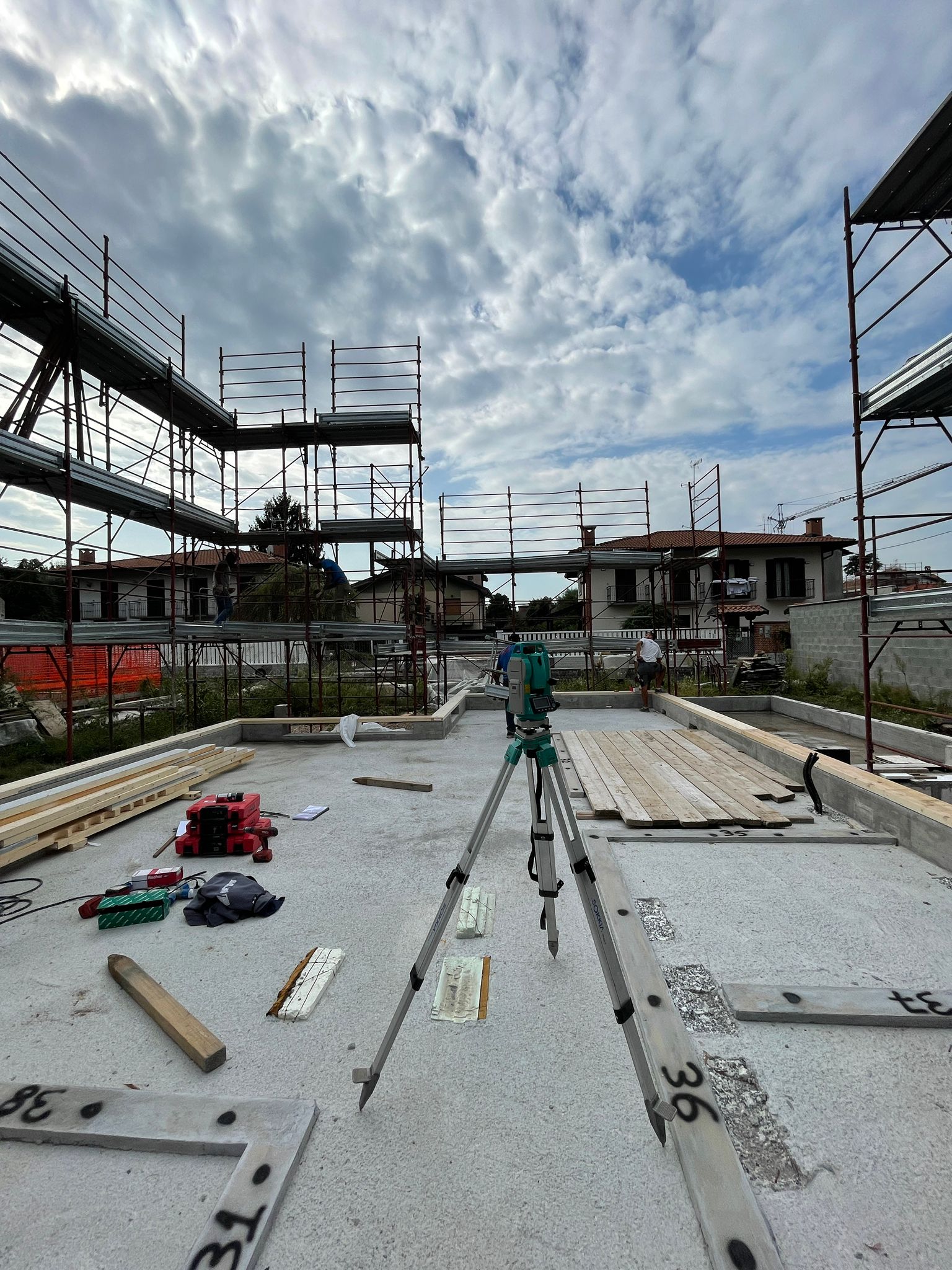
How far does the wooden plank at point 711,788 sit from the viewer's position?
195 inches

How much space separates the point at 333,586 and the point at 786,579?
28.1 metres

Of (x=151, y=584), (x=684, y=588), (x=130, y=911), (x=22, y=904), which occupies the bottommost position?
(x=22, y=904)

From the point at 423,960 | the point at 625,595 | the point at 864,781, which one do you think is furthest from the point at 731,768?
the point at 625,595

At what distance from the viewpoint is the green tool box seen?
360cm

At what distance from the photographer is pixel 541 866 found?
99.6 inches

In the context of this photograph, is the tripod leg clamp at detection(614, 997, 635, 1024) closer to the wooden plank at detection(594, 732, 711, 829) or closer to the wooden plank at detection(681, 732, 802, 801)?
the wooden plank at detection(594, 732, 711, 829)

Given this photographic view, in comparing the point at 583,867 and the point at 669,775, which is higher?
the point at 583,867

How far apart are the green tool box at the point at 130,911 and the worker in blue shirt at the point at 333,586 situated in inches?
308

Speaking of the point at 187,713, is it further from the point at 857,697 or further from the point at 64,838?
the point at 857,697

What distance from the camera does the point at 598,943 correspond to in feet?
6.71

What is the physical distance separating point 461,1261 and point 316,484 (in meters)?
12.6

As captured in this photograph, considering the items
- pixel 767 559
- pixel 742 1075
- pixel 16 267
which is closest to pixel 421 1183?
pixel 742 1075

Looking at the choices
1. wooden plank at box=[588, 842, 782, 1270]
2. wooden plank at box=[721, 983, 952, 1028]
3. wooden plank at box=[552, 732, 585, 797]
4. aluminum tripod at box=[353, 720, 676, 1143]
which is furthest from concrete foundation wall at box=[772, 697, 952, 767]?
aluminum tripod at box=[353, 720, 676, 1143]

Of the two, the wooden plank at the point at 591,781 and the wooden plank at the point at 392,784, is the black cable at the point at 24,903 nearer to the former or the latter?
the wooden plank at the point at 392,784
